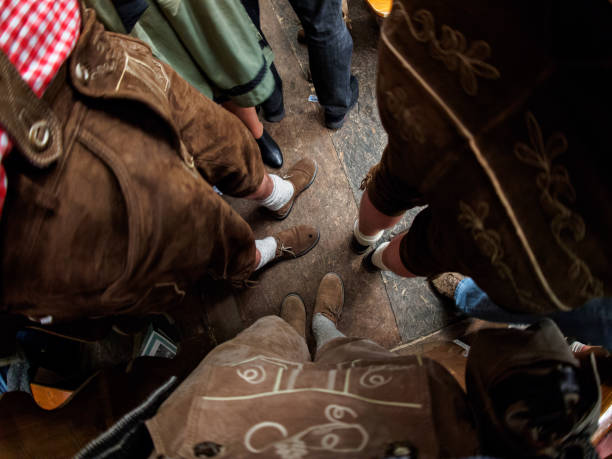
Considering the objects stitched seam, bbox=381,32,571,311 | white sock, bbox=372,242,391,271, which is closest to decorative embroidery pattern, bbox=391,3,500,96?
stitched seam, bbox=381,32,571,311

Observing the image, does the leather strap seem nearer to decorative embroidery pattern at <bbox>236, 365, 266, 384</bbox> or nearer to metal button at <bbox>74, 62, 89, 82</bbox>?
metal button at <bbox>74, 62, 89, 82</bbox>

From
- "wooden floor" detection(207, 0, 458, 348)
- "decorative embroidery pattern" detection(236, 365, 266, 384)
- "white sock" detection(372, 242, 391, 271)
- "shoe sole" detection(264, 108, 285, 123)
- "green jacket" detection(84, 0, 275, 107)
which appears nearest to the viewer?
"decorative embroidery pattern" detection(236, 365, 266, 384)

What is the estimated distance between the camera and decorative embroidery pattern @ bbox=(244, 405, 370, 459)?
492 mm

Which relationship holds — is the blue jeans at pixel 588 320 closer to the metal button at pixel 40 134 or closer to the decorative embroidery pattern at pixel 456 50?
the decorative embroidery pattern at pixel 456 50

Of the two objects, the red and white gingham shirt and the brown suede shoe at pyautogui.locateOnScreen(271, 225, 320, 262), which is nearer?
the red and white gingham shirt

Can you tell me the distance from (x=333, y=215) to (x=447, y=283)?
0.59m

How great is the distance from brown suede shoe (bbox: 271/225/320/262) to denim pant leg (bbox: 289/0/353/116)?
1.95 ft

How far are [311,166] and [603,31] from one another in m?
1.29

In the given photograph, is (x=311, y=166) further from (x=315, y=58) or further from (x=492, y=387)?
(x=492, y=387)

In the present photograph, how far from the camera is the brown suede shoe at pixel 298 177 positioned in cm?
150

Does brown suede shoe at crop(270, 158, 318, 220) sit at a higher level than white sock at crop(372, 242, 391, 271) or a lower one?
higher

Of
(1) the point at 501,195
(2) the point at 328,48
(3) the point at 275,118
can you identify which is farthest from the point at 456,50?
(3) the point at 275,118

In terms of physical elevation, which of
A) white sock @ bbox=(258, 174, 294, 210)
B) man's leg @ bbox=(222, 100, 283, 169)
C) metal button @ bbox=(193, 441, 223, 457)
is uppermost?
metal button @ bbox=(193, 441, 223, 457)

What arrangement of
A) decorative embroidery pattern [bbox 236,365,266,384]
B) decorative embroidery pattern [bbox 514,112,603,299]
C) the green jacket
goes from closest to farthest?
decorative embroidery pattern [bbox 514,112,603,299] → decorative embroidery pattern [bbox 236,365,266,384] → the green jacket
